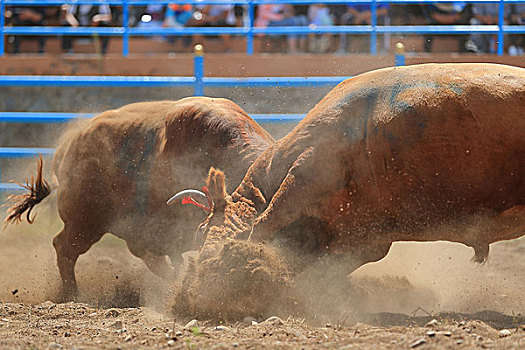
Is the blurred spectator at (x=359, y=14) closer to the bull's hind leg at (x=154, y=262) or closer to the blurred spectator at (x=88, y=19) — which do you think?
the blurred spectator at (x=88, y=19)

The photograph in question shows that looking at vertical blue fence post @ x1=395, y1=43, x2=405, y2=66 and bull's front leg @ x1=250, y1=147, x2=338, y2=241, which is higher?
vertical blue fence post @ x1=395, y1=43, x2=405, y2=66

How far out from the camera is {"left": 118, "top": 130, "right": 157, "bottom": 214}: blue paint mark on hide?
539 cm

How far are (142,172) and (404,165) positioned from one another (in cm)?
232

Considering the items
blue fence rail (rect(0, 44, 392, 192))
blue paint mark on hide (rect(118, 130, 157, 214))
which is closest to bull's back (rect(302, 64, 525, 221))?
blue paint mark on hide (rect(118, 130, 157, 214))

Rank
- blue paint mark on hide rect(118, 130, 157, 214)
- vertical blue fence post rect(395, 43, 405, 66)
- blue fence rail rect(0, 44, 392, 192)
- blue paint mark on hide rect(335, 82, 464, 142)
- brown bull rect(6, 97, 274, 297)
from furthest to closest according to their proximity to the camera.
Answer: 1. blue fence rail rect(0, 44, 392, 192)
2. vertical blue fence post rect(395, 43, 405, 66)
3. blue paint mark on hide rect(118, 130, 157, 214)
4. brown bull rect(6, 97, 274, 297)
5. blue paint mark on hide rect(335, 82, 464, 142)

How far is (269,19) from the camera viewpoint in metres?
9.27

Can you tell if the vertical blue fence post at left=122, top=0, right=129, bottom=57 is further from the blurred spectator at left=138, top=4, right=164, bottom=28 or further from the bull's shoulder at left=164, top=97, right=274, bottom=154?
the bull's shoulder at left=164, top=97, right=274, bottom=154

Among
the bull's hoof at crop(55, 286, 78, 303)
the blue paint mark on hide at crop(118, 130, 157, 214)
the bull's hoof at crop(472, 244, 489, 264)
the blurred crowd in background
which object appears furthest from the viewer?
the blurred crowd in background

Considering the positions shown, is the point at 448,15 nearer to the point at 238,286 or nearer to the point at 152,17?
the point at 152,17

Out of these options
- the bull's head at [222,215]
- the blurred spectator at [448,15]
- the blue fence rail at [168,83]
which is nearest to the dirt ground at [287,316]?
the bull's head at [222,215]

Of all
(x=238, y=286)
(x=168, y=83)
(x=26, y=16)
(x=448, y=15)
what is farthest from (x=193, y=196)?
(x=26, y=16)

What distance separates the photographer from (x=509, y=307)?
160 inches

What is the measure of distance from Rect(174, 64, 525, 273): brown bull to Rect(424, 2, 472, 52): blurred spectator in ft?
16.9

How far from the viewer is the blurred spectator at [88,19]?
954cm
